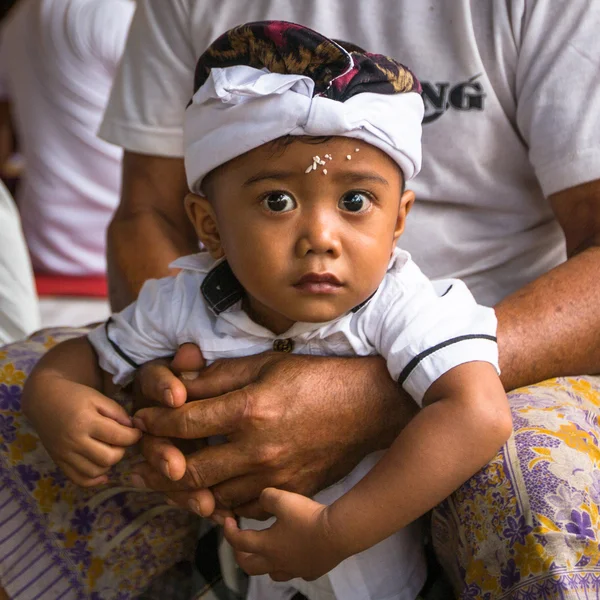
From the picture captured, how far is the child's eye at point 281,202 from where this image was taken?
3.98ft

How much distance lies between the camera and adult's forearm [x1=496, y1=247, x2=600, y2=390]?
1413 mm

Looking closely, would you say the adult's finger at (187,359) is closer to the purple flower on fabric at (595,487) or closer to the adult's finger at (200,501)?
the adult's finger at (200,501)

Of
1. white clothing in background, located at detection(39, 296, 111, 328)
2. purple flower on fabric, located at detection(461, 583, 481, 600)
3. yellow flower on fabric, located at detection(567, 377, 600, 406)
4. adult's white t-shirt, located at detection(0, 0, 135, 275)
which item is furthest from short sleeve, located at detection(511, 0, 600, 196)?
adult's white t-shirt, located at detection(0, 0, 135, 275)

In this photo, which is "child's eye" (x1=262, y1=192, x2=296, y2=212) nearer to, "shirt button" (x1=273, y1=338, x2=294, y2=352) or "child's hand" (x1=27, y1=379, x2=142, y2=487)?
"shirt button" (x1=273, y1=338, x2=294, y2=352)

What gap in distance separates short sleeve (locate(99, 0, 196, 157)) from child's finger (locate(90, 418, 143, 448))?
2.23 feet

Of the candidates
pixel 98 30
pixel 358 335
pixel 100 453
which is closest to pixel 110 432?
pixel 100 453

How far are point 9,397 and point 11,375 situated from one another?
4 cm

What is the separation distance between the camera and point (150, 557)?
154cm

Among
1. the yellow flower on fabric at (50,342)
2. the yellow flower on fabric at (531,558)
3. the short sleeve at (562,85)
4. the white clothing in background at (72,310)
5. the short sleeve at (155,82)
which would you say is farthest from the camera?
the white clothing in background at (72,310)

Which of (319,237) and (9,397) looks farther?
(9,397)

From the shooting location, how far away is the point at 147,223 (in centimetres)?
185

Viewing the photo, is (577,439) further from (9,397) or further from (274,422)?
(9,397)

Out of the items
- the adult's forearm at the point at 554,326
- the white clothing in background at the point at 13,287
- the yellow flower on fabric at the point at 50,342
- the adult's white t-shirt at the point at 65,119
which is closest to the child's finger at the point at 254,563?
the adult's forearm at the point at 554,326

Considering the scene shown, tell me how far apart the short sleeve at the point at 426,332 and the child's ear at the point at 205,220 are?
26cm
